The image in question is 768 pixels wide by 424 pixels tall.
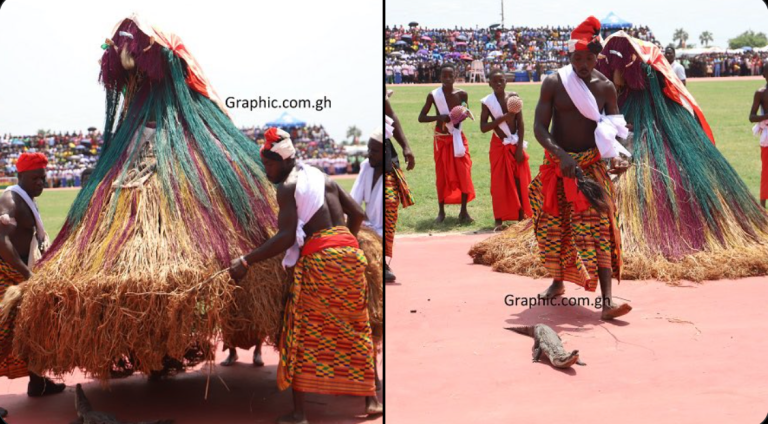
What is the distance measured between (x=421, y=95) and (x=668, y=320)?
66.8 feet

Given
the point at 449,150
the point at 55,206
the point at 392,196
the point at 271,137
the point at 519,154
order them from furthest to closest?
the point at 55,206 → the point at 449,150 → the point at 519,154 → the point at 392,196 → the point at 271,137

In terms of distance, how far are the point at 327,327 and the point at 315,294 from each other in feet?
0.62

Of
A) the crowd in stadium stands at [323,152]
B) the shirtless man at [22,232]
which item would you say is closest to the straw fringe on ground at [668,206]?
the shirtless man at [22,232]

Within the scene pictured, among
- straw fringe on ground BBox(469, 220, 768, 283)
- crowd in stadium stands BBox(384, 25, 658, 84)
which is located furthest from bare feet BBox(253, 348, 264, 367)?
crowd in stadium stands BBox(384, 25, 658, 84)

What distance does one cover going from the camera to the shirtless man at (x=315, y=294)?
502 cm

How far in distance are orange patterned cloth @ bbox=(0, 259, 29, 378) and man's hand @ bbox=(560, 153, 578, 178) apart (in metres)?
3.55

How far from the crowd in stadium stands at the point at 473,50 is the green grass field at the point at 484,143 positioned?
5.42ft

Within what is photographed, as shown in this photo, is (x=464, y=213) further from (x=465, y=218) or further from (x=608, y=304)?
(x=608, y=304)

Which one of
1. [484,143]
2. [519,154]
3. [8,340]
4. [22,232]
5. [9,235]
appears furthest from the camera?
[484,143]

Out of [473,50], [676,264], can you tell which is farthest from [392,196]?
[473,50]

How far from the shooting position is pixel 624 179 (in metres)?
8.28

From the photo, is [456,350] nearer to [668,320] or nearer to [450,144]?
[668,320]

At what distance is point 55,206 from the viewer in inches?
615

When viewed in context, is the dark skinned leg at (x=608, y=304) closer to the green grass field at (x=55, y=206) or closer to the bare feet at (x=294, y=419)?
the bare feet at (x=294, y=419)
